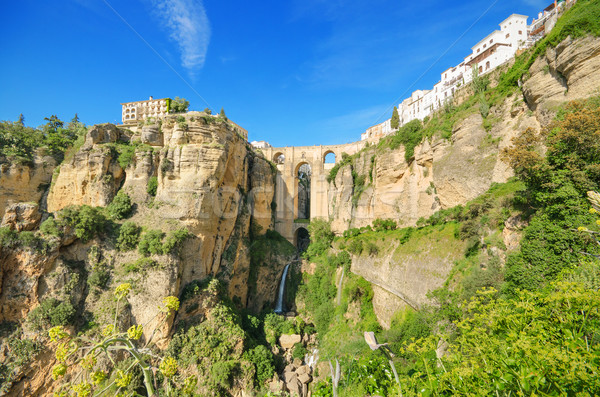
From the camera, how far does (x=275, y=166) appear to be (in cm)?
3500

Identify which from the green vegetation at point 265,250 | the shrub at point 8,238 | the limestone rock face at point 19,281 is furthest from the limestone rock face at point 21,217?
the green vegetation at point 265,250

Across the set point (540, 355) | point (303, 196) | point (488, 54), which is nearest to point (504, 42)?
point (488, 54)

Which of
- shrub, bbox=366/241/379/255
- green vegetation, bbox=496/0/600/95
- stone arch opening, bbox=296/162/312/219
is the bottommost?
shrub, bbox=366/241/379/255

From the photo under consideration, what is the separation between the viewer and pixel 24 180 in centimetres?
2200

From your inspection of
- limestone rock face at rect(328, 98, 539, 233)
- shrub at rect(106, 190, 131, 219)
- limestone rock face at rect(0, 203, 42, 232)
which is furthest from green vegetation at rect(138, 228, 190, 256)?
limestone rock face at rect(328, 98, 539, 233)

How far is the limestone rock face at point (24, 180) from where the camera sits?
2097 centimetres

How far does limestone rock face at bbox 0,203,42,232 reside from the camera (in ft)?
50.8

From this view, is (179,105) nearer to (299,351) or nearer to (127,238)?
(127,238)

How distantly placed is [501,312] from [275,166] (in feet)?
98.3

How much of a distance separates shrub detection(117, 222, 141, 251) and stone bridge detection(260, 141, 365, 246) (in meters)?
17.3

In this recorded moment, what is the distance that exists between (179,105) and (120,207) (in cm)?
1081

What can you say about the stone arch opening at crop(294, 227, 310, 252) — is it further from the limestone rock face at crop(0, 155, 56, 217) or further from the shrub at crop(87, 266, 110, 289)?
the limestone rock face at crop(0, 155, 56, 217)

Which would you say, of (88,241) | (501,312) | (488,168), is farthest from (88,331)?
(488,168)

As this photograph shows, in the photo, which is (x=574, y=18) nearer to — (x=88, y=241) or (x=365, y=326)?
(x=365, y=326)
